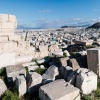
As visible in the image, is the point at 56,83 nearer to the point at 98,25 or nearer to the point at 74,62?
the point at 74,62

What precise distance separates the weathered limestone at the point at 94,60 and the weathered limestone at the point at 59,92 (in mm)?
2803

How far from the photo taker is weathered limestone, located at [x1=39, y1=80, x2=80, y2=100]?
5855 millimetres

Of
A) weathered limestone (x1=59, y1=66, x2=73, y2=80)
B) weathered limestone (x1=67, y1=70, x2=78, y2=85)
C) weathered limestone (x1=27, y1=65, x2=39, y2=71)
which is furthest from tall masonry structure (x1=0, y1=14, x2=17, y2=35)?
weathered limestone (x1=67, y1=70, x2=78, y2=85)

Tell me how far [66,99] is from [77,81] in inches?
51.2

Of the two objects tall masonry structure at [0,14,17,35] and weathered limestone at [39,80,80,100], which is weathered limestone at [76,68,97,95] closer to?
weathered limestone at [39,80,80,100]

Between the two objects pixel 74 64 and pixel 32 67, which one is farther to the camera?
pixel 32 67

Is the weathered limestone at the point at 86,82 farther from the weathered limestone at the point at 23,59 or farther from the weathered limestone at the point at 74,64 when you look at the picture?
the weathered limestone at the point at 23,59

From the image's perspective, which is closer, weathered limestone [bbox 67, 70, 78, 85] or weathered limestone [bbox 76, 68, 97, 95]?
weathered limestone [bbox 76, 68, 97, 95]

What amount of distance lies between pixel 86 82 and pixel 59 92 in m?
1.41

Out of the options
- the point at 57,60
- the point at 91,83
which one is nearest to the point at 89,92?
the point at 91,83

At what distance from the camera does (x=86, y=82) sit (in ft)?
22.9

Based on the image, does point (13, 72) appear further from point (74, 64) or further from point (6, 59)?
point (74, 64)

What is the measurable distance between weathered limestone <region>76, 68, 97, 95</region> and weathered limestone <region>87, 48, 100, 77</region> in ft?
5.36

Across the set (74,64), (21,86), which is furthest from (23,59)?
(21,86)
